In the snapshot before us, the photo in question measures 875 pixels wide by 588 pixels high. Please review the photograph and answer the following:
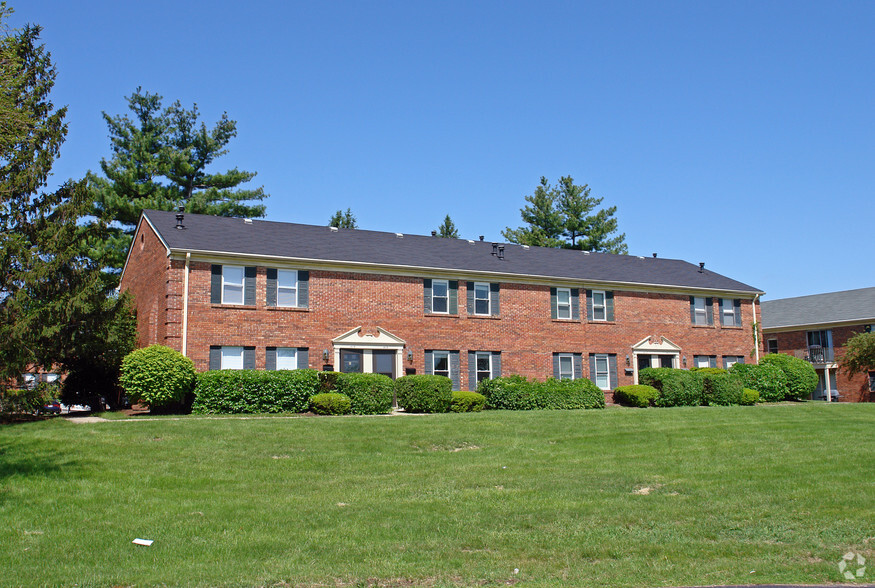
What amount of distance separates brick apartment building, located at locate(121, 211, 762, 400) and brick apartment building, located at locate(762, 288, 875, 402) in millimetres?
9797

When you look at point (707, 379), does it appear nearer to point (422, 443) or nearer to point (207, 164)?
point (422, 443)

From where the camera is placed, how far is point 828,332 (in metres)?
43.5

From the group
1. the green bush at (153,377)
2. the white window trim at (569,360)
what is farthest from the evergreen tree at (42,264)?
the white window trim at (569,360)

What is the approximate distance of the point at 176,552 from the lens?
8211 millimetres

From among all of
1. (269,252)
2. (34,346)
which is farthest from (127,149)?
(34,346)

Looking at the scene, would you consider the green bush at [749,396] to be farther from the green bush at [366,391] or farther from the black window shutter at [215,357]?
the black window shutter at [215,357]

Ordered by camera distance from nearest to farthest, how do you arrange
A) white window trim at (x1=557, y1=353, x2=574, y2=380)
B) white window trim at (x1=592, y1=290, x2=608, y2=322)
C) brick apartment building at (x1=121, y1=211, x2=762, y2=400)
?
brick apartment building at (x1=121, y1=211, x2=762, y2=400)
white window trim at (x1=557, y1=353, x2=574, y2=380)
white window trim at (x1=592, y1=290, x2=608, y2=322)

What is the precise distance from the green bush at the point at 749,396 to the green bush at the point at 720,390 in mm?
207

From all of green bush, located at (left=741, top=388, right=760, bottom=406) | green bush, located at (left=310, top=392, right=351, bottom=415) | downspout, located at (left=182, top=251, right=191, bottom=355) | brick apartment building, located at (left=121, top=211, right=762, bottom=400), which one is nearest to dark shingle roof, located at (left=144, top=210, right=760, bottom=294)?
brick apartment building, located at (left=121, top=211, right=762, bottom=400)

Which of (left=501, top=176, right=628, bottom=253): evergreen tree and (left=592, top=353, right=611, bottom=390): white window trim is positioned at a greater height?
(left=501, top=176, right=628, bottom=253): evergreen tree

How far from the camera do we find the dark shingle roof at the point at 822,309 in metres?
42.6

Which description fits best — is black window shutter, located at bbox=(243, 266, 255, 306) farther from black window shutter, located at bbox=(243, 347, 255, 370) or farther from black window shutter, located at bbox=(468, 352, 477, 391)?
black window shutter, located at bbox=(468, 352, 477, 391)

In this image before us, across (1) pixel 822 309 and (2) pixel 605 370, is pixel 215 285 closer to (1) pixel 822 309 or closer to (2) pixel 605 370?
(2) pixel 605 370

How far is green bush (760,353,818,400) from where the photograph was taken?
32.7 meters
